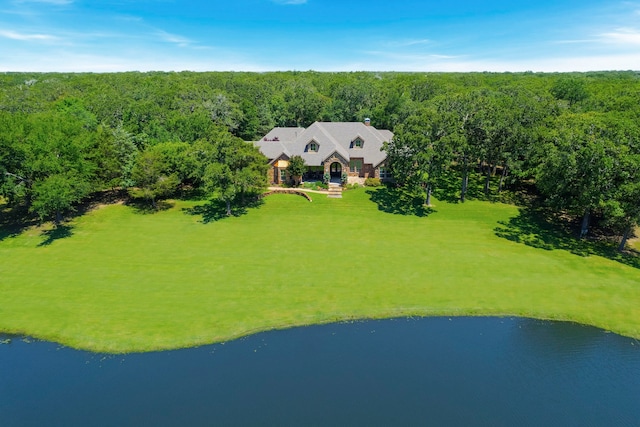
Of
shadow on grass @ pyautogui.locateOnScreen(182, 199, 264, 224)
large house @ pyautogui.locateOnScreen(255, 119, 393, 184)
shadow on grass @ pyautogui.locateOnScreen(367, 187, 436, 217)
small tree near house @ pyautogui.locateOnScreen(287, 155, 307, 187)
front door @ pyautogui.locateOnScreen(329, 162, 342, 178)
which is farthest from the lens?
front door @ pyautogui.locateOnScreen(329, 162, 342, 178)

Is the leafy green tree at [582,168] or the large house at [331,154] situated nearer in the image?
the leafy green tree at [582,168]

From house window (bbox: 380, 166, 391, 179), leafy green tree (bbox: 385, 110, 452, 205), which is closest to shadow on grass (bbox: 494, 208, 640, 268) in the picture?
leafy green tree (bbox: 385, 110, 452, 205)

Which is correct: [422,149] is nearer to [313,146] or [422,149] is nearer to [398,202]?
[398,202]

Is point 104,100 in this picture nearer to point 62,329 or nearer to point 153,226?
point 153,226

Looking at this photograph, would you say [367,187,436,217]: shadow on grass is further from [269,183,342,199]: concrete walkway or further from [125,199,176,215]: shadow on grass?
[125,199,176,215]: shadow on grass

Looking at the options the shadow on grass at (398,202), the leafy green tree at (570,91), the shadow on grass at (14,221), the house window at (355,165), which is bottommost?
the shadow on grass at (14,221)

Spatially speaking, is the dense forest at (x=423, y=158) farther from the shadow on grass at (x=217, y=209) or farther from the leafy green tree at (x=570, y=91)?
the leafy green tree at (x=570, y=91)

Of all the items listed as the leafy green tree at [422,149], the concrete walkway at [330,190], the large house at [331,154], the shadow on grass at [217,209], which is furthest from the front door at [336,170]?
the shadow on grass at [217,209]

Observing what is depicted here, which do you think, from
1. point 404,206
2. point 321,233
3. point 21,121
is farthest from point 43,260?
point 404,206
